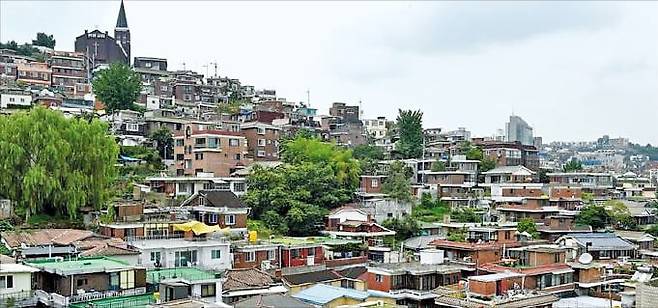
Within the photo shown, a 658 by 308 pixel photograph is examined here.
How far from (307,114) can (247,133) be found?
15442 millimetres

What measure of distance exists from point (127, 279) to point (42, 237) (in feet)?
18.0

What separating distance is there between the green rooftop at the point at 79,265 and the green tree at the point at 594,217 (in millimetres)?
25273

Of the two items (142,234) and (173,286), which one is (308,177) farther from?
(173,286)

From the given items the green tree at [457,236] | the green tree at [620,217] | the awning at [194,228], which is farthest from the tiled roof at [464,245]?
the green tree at [620,217]

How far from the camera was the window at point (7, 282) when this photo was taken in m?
16.8

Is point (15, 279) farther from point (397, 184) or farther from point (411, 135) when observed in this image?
point (411, 135)

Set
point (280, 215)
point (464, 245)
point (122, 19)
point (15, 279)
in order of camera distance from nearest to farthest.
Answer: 1. point (15, 279)
2. point (464, 245)
3. point (280, 215)
4. point (122, 19)

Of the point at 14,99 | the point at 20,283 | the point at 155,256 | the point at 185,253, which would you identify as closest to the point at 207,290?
the point at 155,256

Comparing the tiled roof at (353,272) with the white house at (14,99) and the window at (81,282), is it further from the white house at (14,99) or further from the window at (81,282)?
the white house at (14,99)

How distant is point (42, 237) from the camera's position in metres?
21.8

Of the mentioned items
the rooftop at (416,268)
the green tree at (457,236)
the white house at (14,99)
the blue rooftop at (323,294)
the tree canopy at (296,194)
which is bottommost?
the blue rooftop at (323,294)

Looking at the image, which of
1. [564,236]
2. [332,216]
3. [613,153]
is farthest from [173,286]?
[613,153]

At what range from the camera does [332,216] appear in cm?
3067

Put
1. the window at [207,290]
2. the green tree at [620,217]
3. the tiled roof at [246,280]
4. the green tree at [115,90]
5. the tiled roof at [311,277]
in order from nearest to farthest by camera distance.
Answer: the window at [207,290]
the tiled roof at [246,280]
the tiled roof at [311,277]
the green tree at [620,217]
the green tree at [115,90]
